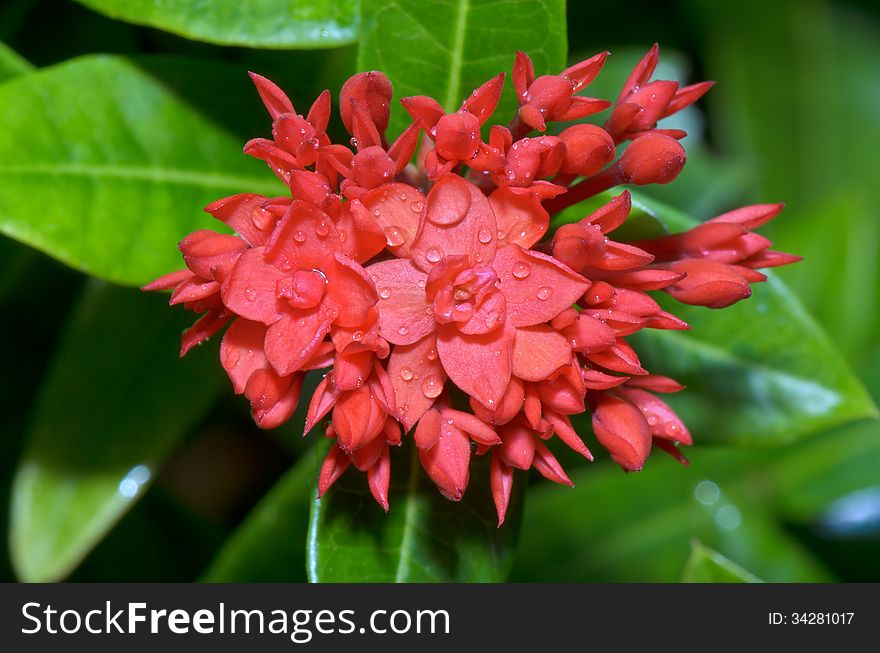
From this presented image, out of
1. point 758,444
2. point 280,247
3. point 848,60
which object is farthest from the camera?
point 848,60

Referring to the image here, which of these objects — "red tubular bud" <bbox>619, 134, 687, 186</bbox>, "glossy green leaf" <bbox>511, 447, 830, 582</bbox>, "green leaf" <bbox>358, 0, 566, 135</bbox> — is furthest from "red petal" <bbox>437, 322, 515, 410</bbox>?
→ "glossy green leaf" <bbox>511, 447, 830, 582</bbox>

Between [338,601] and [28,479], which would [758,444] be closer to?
[338,601]

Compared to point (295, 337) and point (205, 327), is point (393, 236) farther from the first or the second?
point (205, 327)

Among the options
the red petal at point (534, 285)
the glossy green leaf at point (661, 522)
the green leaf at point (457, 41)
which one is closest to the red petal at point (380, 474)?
the red petal at point (534, 285)

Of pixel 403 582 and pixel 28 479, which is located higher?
pixel 403 582

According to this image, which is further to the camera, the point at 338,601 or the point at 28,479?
the point at 28,479

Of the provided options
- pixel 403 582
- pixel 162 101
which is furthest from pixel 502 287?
pixel 162 101
